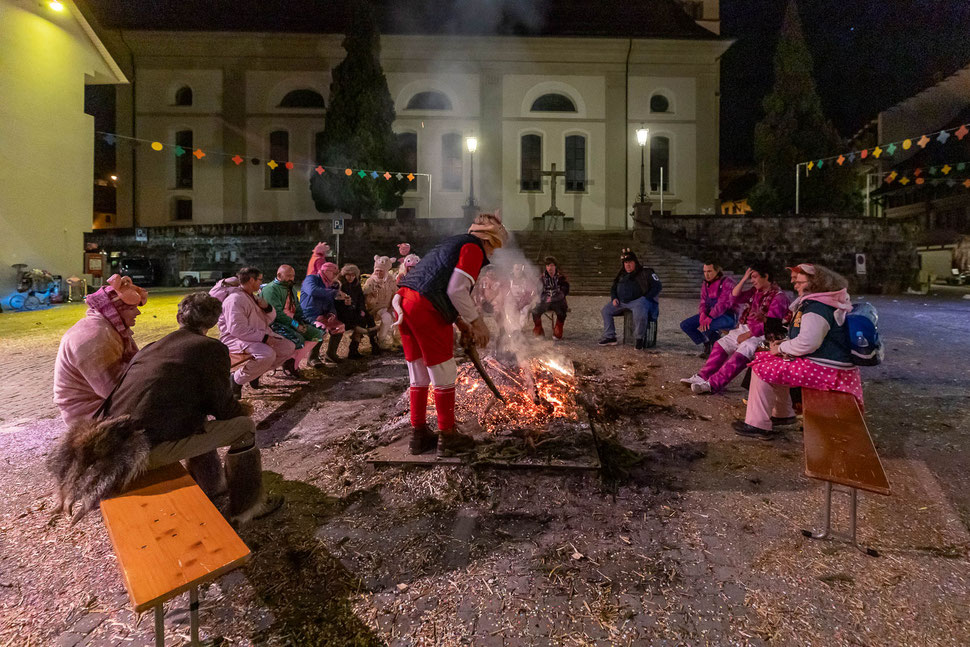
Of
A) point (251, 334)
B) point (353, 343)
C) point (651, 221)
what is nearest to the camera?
point (251, 334)

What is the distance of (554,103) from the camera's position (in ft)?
89.8

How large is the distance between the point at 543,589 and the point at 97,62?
24.1 meters

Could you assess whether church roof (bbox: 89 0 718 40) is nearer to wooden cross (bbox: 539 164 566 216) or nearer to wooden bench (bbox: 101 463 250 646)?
wooden cross (bbox: 539 164 566 216)

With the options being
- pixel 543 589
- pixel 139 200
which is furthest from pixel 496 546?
pixel 139 200

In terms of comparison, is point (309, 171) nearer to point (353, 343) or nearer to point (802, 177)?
point (353, 343)

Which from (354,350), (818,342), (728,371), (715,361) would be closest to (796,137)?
(715,361)

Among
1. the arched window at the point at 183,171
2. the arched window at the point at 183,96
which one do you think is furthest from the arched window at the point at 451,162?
the arched window at the point at 183,96

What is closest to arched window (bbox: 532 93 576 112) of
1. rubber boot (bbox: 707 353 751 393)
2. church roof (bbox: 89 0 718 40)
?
church roof (bbox: 89 0 718 40)

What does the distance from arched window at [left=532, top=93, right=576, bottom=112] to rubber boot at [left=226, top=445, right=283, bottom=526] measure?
2745cm

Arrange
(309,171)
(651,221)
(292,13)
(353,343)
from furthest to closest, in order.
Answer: (292,13), (309,171), (651,221), (353,343)

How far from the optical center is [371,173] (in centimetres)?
2286

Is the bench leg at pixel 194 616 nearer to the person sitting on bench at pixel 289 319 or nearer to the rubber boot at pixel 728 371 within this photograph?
the person sitting on bench at pixel 289 319

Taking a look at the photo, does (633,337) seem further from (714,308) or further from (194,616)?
(194,616)

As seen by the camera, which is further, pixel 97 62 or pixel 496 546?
pixel 97 62
